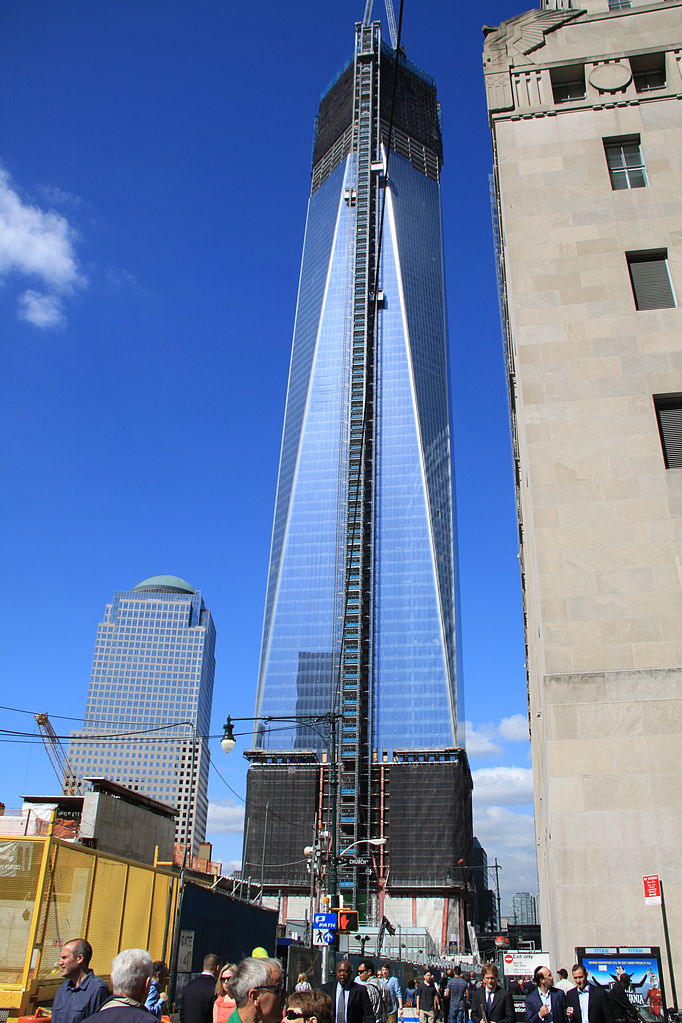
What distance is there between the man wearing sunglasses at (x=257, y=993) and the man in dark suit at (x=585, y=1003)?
878cm

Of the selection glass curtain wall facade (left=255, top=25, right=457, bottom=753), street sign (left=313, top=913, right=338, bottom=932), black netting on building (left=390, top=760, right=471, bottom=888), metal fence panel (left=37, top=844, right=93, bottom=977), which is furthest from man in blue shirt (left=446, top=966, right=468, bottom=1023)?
black netting on building (left=390, top=760, right=471, bottom=888)

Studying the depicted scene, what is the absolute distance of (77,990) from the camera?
748cm

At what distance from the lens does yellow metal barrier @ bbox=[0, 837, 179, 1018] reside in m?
9.02

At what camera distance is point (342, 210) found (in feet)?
583

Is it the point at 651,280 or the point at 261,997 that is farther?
the point at 651,280

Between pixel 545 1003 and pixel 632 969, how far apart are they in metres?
3.16

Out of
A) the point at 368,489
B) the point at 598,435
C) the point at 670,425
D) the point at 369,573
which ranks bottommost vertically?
the point at 598,435

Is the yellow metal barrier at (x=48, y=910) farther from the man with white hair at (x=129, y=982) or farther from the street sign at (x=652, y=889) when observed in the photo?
the street sign at (x=652, y=889)

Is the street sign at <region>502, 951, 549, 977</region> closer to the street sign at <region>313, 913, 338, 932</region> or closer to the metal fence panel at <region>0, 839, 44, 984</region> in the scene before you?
the street sign at <region>313, 913, 338, 932</region>

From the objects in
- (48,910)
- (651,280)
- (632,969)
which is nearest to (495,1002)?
(632,969)

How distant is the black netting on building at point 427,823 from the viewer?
132 meters

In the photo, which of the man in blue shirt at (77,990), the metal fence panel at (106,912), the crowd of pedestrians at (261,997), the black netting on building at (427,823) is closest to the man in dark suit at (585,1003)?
the crowd of pedestrians at (261,997)

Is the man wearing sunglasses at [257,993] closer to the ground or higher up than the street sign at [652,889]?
closer to the ground

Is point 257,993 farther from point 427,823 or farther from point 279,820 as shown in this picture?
point 279,820
